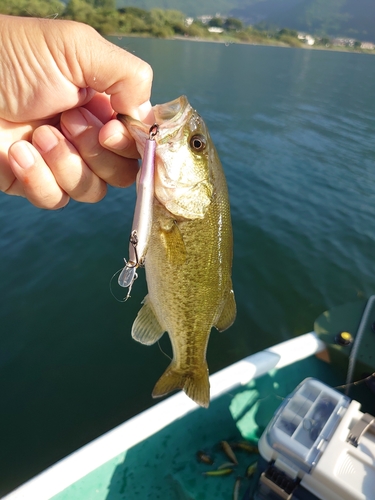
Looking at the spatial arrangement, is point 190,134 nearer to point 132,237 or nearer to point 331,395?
point 132,237

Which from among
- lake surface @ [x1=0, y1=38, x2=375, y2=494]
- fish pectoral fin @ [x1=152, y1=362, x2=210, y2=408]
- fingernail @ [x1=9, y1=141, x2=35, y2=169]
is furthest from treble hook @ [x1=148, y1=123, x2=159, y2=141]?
fish pectoral fin @ [x1=152, y1=362, x2=210, y2=408]

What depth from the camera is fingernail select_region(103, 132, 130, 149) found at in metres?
1.93

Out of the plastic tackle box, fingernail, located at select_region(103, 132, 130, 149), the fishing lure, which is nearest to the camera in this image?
the fishing lure

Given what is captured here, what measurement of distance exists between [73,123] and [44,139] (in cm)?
20

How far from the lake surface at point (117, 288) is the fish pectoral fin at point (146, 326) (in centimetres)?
189

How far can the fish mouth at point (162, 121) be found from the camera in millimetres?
1861

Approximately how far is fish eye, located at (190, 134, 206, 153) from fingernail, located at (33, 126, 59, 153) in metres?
0.84

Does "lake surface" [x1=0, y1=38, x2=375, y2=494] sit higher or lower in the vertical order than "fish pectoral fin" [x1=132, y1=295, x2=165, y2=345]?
lower

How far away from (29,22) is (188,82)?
28.1 m

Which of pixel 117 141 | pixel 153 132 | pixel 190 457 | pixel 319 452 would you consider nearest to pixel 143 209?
pixel 153 132

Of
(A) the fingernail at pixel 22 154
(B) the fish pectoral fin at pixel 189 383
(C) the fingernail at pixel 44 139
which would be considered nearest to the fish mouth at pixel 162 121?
(C) the fingernail at pixel 44 139

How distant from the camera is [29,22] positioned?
1.81 meters

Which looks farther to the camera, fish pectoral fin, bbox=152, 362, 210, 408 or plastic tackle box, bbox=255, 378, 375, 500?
fish pectoral fin, bbox=152, 362, 210, 408

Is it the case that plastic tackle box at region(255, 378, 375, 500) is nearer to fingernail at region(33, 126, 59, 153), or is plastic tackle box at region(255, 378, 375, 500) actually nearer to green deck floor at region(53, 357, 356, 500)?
green deck floor at region(53, 357, 356, 500)
